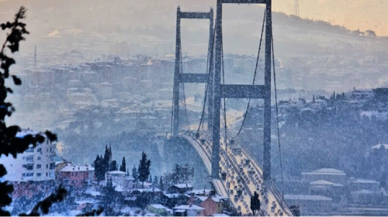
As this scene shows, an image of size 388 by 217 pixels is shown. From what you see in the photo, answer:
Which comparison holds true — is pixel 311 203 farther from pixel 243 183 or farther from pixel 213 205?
pixel 213 205

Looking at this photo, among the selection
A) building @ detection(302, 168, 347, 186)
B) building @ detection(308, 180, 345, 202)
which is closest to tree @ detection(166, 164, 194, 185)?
building @ detection(308, 180, 345, 202)

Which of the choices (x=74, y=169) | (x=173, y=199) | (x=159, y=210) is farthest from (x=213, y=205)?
(x=74, y=169)

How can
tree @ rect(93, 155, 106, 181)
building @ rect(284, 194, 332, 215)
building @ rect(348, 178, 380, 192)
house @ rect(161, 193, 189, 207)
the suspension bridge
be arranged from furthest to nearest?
building @ rect(348, 178, 380, 192)
building @ rect(284, 194, 332, 215)
tree @ rect(93, 155, 106, 181)
the suspension bridge
house @ rect(161, 193, 189, 207)

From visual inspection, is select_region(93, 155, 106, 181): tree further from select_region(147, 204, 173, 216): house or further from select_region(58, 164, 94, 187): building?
select_region(147, 204, 173, 216): house

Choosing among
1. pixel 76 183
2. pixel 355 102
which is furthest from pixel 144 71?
pixel 76 183

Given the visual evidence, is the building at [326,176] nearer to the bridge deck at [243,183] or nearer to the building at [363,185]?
the building at [363,185]

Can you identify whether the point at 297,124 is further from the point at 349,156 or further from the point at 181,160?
the point at 181,160

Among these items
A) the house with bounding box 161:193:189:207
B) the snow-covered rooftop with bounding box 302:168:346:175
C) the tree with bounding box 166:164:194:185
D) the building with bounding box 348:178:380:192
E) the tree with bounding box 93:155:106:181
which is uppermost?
the tree with bounding box 93:155:106:181

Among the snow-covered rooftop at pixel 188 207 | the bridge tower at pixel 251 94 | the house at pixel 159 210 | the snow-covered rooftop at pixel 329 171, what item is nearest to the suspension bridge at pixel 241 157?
the bridge tower at pixel 251 94
